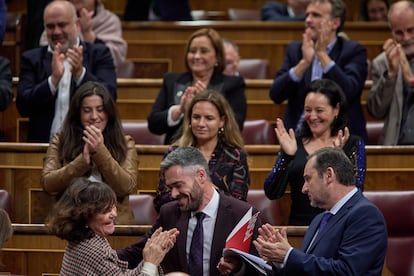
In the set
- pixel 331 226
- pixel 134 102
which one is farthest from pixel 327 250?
pixel 134 102

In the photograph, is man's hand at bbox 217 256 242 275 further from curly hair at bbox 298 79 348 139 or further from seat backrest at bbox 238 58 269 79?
seat backrest at bbox 238 58 269 79

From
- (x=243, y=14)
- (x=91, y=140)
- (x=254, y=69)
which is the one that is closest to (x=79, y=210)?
(x=91, y=140)

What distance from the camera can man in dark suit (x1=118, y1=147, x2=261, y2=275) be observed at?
332 cm

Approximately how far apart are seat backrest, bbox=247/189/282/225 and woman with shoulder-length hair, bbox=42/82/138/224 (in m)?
0.41

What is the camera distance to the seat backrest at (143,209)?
3928mm

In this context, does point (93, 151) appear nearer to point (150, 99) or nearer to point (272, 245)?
point (272, 245)

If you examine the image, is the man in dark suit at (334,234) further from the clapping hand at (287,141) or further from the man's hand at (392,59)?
the man's hand at (392,59)

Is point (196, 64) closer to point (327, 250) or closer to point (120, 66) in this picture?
point (120, 66)

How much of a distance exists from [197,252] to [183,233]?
71 mm

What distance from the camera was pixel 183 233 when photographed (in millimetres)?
3348

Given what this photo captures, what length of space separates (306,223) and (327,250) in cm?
67

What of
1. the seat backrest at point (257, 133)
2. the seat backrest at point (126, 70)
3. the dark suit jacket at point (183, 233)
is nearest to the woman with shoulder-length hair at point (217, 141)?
the dark suit jacket at point (183, 233)

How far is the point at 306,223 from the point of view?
387 centimetres

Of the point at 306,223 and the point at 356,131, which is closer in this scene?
the point at 306,223
